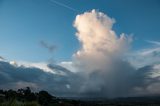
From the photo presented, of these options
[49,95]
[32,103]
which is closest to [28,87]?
[49,95]

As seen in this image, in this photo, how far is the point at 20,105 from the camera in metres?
24.5

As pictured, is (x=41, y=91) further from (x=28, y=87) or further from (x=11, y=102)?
(x=11, y=102)

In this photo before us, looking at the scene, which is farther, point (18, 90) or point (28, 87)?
point (28, 87)

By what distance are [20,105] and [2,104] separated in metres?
1.29

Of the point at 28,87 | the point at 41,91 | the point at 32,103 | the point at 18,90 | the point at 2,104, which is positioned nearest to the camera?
the point at 2,104

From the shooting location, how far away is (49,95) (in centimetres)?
7381

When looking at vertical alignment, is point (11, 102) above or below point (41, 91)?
below

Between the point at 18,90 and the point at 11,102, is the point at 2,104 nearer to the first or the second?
the point at 11,102

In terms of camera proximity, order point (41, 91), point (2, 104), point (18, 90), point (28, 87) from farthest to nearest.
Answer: point (41, 91), point (28, 87), point (18, 90), point (2, 104)

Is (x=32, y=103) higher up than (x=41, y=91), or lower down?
lower down

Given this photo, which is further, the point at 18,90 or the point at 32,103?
the point at 18,90

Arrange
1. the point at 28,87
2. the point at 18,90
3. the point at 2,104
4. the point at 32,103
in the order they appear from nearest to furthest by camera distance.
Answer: the point at 2,104, the point at 32,103, the point at 18,90, the point at 28,87

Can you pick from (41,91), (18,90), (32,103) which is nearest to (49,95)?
(41,91)

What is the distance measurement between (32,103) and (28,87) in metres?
45.1
